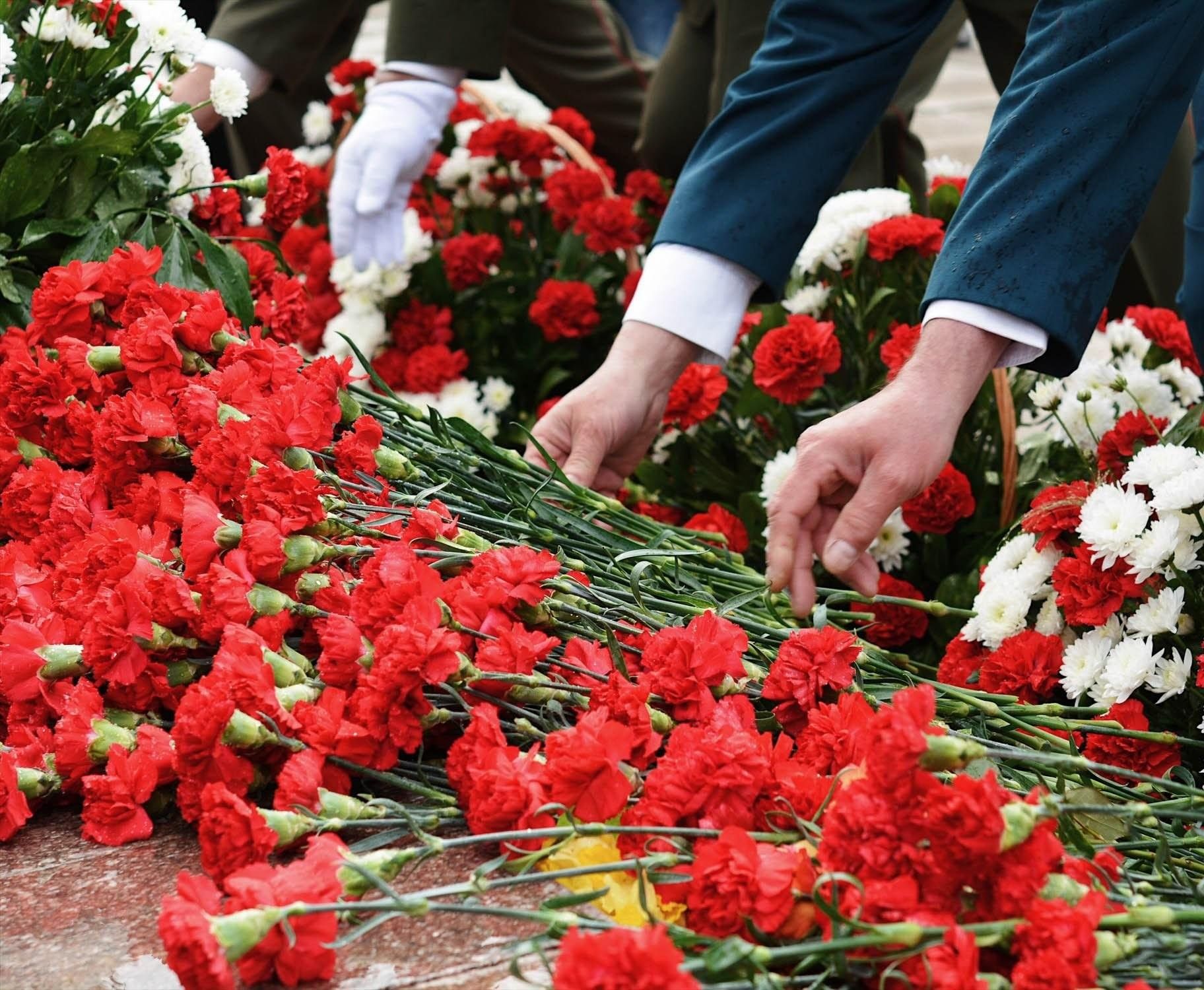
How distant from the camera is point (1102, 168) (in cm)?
129

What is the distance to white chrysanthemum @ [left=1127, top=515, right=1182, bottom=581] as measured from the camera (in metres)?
1.30

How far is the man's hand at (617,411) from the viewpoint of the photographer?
168 cm

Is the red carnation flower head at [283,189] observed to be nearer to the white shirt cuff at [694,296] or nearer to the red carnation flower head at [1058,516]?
the white shirt cuff at [694,296]

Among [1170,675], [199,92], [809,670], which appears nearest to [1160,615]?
[1170,675]

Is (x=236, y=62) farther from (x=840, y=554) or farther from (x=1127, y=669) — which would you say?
(x=1127, y=669)

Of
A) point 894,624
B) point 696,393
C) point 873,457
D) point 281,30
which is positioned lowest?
point 894,624

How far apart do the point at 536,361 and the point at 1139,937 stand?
6.86 ft

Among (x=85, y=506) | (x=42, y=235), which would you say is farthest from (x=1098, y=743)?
(x=42, y=235)

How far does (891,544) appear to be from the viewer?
191 cm

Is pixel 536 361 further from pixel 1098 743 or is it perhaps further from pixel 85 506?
pixel 1098 743

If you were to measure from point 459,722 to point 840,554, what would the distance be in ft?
1.29

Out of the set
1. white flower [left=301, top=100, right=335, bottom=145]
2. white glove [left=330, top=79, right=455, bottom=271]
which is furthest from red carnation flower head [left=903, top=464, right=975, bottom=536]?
white flower [left=301, top=100, right=335, bottom=145]

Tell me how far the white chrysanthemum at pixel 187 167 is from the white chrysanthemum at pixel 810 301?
97 cm

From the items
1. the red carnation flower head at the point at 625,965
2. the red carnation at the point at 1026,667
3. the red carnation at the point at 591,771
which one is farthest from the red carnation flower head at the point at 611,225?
the red carnation flower head at the point at 625,965
